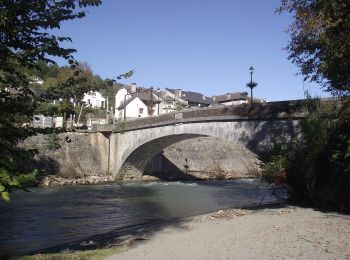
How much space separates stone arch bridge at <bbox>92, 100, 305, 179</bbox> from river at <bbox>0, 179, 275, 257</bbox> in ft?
13.5

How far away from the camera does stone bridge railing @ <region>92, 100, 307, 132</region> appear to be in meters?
20.5

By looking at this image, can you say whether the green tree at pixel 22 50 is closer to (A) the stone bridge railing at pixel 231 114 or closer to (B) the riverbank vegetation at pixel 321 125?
(B) the riverbank vegetation at pixel 321 125

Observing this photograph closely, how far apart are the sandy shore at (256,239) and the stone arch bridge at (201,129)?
7159 mm

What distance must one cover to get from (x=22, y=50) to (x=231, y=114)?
20337mm

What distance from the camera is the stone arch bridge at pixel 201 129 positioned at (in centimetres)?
2128

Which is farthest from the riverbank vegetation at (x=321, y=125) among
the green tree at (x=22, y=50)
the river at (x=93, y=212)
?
the green tree at (x=22, y=50)

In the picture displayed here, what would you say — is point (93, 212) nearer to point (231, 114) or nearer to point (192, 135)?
point (231, 114)

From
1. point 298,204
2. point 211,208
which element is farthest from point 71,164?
Result: point 298,204

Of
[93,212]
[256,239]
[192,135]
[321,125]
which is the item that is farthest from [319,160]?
[192,135]

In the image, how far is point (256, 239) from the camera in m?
10.8

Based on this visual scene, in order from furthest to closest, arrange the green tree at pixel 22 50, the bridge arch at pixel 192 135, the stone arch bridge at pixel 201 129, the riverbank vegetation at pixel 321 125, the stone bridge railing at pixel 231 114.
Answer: the bridge arch at pixel 192 135, the stone arch bridge at pixel 201 129, the stone bridge railing at pixel 231 114, the riverbank vegetation at pixel 321 125, the green tree at pixel 22 50

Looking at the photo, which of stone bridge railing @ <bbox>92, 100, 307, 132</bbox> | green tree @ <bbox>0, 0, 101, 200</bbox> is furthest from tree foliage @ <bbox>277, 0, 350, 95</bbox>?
green tree @ <bbox>0, 0, 101, 200</bbox>

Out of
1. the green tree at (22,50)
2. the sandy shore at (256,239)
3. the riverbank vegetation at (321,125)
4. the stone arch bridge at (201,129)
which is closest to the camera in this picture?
the green tree at (22,50)

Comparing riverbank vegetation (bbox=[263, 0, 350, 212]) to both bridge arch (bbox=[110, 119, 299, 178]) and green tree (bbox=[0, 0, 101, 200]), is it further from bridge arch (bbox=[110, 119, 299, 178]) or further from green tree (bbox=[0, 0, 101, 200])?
green tree (bbox=[0, 0, 101, 200])
